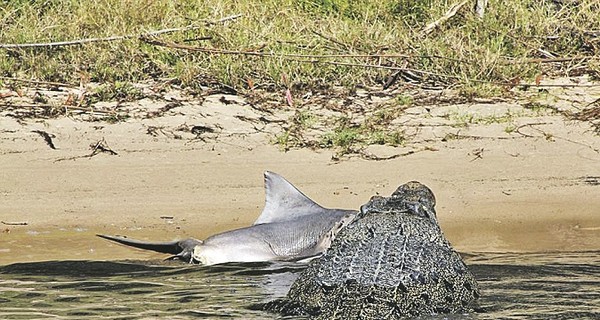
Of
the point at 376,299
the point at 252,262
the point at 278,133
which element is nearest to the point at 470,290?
the point at 376,299

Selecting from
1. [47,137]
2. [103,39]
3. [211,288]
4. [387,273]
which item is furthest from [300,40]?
[387,273]

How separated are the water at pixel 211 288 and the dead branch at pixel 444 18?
342 centimetres

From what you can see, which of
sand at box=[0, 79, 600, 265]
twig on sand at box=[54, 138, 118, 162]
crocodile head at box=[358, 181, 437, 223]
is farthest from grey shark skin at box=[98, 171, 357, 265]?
crocodile head at box=[358, 181, 437, 223]

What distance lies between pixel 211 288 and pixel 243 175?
5.66 ft

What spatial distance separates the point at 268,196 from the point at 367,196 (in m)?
0.71

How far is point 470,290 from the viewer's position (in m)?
4.88

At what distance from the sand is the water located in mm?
297

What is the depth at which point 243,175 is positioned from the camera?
292 inches

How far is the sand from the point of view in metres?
6.86

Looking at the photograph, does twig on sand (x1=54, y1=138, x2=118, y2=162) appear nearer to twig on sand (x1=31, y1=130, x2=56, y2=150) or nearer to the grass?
twig on sand (x1=31, y1=130, x2=56, y2=150)

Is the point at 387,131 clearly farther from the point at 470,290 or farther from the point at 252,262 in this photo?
the point at 470,290

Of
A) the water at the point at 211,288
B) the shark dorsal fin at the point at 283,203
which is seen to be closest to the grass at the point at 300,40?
the shark dorsal fin at the point at 283,203

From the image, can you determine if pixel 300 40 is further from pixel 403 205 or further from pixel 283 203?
pixel 403 205

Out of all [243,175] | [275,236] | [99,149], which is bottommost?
[275,236]
